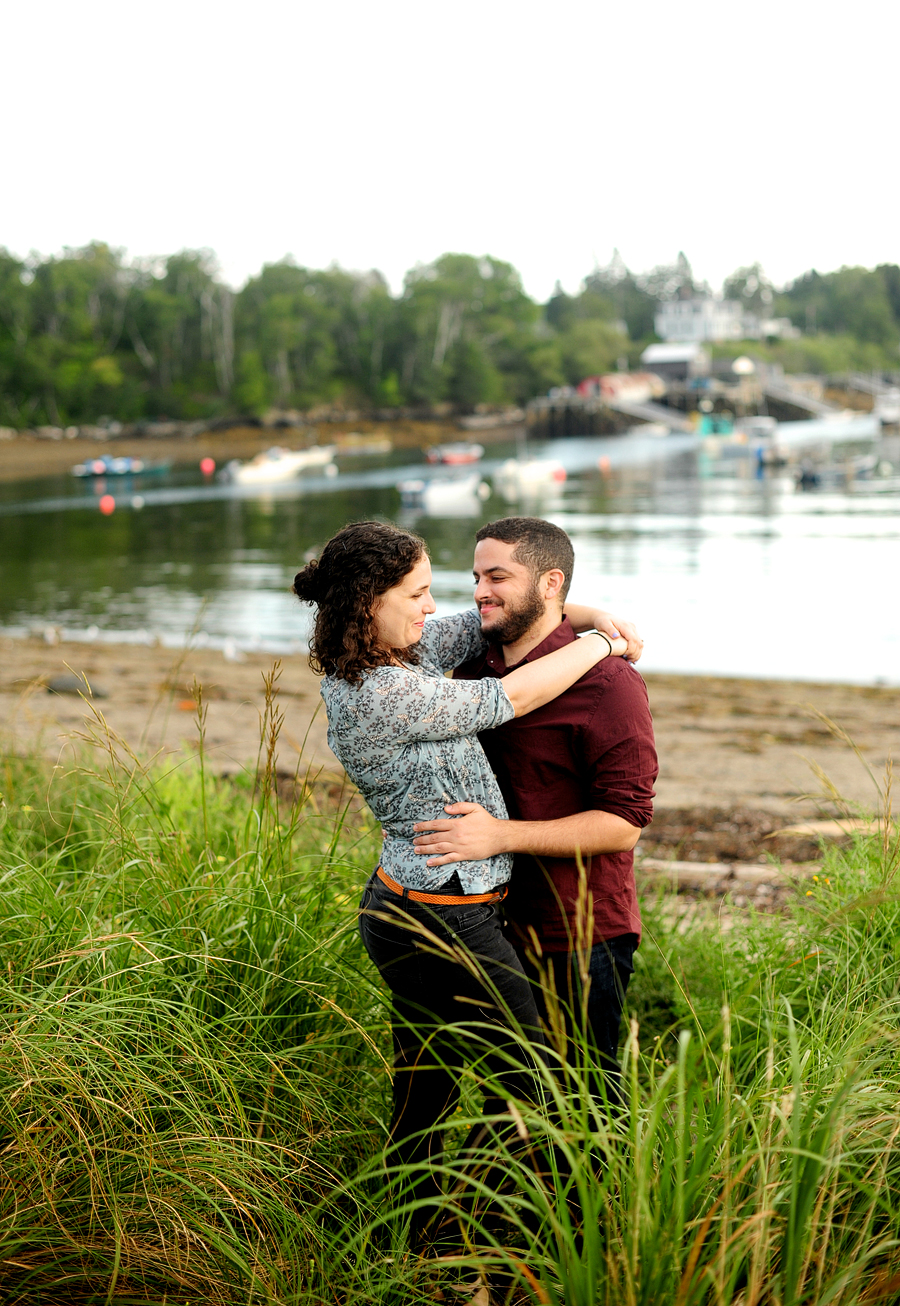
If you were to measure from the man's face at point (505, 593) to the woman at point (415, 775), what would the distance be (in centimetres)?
20

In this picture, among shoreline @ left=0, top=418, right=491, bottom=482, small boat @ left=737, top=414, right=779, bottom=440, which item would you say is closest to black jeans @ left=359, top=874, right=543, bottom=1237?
shoreline @ left=0, top=418, right=491, bottom=482

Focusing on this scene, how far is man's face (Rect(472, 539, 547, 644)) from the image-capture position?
2617mm

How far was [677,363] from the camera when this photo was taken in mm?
130625

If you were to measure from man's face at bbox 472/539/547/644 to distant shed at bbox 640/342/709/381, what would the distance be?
131908mm

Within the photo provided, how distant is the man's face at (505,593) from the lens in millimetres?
2617

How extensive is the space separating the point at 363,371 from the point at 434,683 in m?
112

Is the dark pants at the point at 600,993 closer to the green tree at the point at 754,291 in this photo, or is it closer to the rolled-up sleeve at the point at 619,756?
the rolled-up sleeve at the point at 619,756

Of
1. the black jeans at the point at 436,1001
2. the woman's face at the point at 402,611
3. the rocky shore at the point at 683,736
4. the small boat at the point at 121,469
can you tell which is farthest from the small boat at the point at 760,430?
the black jeans at the point at 436,1001

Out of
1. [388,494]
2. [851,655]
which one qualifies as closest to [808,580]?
[851,655]

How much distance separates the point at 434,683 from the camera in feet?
7.64

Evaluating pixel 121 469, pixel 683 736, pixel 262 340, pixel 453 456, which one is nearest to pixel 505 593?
pixel 683 736

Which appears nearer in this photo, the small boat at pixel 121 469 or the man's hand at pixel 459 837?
the man's hand at pixel 459 837

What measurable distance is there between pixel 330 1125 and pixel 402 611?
4.07ft

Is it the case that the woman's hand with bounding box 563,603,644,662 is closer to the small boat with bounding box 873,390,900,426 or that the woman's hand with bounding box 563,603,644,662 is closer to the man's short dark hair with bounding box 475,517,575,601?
the man's short dark hair with bounding box 475,517,575,601
